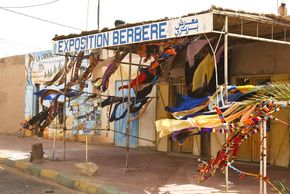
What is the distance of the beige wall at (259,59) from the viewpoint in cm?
998

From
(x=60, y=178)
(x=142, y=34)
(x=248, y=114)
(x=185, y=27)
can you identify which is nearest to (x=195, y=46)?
(x=185, y=27)

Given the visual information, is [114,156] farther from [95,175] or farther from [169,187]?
[169,187]

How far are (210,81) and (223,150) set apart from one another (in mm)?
3900

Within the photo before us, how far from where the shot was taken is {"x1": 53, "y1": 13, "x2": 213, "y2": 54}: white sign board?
706 cm

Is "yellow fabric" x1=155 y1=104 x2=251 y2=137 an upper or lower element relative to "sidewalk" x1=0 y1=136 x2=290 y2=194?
upper

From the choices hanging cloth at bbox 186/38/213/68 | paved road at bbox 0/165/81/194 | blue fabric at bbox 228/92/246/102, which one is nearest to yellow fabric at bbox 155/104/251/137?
blue fabric at bbox 228/92/246/102

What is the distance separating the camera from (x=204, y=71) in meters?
9.16

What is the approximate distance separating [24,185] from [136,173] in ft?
7.47

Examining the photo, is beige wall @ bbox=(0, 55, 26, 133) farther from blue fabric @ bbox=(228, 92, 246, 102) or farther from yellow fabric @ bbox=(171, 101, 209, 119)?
blue fabric @ bbox=(228, 92, 246, 102)

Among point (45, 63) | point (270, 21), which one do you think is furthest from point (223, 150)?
point (45, 63)

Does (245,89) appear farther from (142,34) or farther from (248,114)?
(142,34)

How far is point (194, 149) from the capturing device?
12141 mm

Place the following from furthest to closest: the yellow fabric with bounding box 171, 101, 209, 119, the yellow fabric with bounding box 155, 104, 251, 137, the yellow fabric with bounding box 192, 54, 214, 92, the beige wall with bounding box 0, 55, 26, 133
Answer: the beige wall with bounding box 0, 55, 26, 133, the yellow fabric with bounding box 192, 54, 214, 92, the yellow fabric with bounding box 171, 101, 209, 119, the yellow fabric with bounding box 155, 104, 251, 137

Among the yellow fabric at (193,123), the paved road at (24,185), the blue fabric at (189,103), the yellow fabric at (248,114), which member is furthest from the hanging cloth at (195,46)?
the paved road at (24,185)
